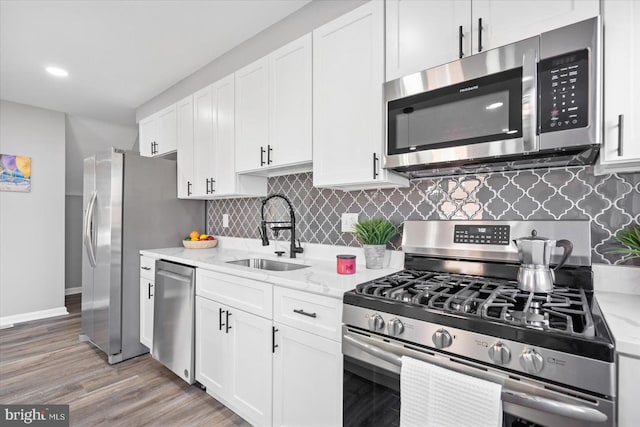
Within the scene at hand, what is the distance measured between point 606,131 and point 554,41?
37 cm

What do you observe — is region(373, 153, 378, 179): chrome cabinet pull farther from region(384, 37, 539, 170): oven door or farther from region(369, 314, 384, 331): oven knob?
region(369, 314, 384, 331): oven knob

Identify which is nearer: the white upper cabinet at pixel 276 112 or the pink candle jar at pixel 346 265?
the pink candle jar at pixel 346 265

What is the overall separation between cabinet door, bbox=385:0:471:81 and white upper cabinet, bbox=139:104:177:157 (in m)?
2.39

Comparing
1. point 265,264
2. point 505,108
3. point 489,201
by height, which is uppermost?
point 505,108

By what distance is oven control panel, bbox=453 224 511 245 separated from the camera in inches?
58.7

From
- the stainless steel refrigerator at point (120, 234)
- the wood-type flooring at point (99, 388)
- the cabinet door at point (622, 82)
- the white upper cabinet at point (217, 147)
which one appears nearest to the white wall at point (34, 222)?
the wood-type flooring at point (99, 388)

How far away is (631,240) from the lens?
1.17m

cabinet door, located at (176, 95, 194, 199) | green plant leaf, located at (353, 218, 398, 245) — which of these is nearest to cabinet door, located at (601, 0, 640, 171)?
green plant leaf, located at (353, 218, 398, 245)

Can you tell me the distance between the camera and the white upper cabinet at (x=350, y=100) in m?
1.65

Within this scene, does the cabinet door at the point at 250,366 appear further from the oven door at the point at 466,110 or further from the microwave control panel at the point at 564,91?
the microwave control panel at the point at 564,91

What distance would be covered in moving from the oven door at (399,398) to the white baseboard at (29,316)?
14.2ft

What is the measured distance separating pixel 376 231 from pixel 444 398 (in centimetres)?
94

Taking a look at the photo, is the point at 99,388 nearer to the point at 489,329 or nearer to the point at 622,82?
the point at 489,329

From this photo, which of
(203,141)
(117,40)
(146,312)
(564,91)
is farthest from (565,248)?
(117,40)
